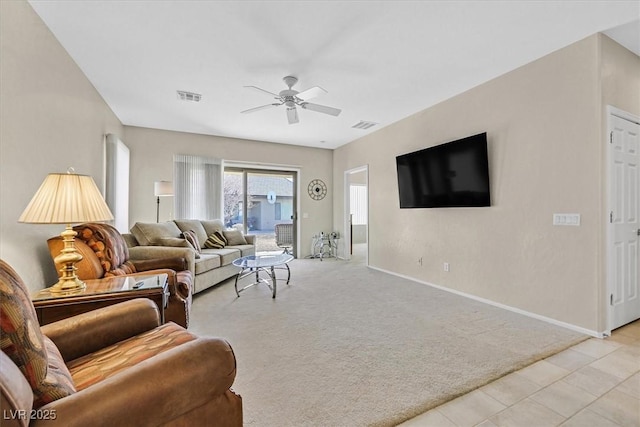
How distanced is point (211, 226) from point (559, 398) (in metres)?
4.83

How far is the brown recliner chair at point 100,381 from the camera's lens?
719 millimetres

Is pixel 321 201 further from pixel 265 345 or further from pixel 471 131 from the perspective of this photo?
pixel 265 345

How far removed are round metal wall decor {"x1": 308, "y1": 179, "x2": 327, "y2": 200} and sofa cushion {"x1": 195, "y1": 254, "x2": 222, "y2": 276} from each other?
119 inches

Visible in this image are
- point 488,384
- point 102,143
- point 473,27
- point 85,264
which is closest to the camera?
point 488,384

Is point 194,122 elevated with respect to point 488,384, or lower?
elevated

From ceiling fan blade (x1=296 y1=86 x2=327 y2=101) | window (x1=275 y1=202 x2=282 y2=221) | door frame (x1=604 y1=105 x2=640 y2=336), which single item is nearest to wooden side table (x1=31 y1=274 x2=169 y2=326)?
ceiling fan blade (x1=296 y1=86 x2=327 y2=101)

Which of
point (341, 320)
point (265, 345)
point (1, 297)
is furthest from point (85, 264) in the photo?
point (341, 320)

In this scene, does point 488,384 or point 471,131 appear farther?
point 471,131

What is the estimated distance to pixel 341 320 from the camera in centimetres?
285

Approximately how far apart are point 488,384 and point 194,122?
5056 mm

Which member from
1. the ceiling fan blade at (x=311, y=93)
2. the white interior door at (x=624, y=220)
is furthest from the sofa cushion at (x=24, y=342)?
the white interior door at (x=624, y=220)

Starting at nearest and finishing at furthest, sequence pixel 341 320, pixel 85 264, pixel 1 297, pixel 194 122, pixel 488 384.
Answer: pixel 1 297, pixel 488 384, pixel 85 264, pixel 341 320, pixel 194 122

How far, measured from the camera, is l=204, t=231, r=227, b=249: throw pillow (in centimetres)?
474

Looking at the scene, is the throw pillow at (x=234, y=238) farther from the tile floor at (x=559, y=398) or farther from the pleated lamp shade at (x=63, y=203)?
the tile floor at (x=559, y=398)
